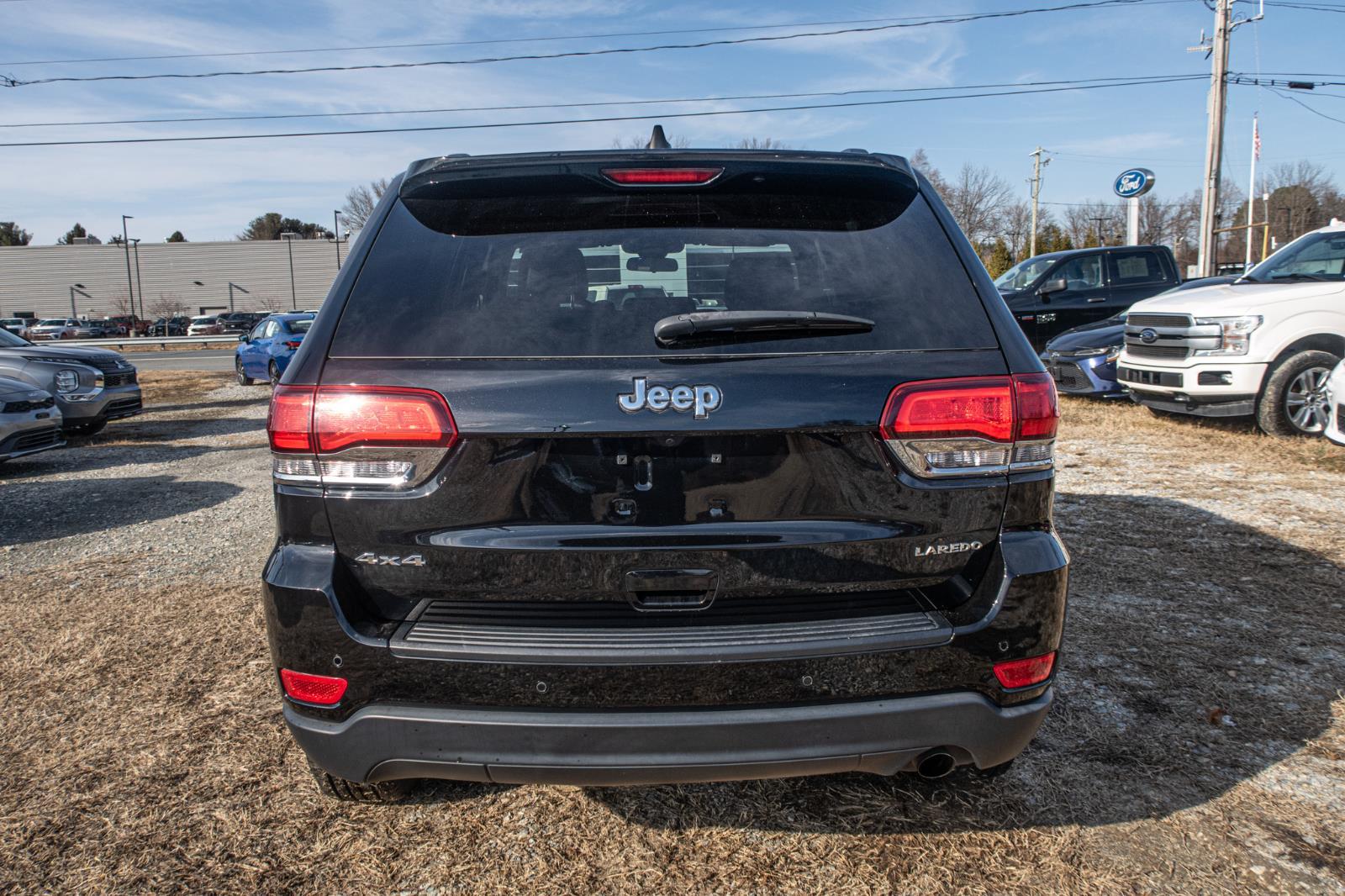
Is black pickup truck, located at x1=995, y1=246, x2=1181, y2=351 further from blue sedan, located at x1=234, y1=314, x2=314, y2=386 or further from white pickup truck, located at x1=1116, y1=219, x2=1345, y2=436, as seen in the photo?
blue sedan, located at x1=234, y1=314, x2=314, y2=386

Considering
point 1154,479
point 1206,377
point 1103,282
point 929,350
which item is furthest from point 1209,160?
point 929,350

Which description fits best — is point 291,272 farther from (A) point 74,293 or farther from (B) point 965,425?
(B) point 965,425

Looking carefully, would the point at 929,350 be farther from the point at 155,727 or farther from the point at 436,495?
the point at 155,727

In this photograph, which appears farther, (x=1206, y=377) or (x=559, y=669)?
(x=1206, y=377)

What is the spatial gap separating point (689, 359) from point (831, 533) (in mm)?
497

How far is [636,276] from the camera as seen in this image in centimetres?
212

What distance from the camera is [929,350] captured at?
1.98m

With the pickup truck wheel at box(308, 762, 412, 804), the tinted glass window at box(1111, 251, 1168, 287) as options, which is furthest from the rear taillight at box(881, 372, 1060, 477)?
the tinted glass window at box(1111, 251, 1168, 287)

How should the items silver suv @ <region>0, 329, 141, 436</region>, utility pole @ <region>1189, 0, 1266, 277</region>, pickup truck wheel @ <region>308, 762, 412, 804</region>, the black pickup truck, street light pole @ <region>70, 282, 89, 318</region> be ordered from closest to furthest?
pickup truck wheel @ <region>308, 762, 412, 804</region> < silver suv @ <region>0, 329, 141, 436</region> < the black pickup truck < utility pole @ <region>1189, 0, 1266, 277</region> < street light pole @ <region>70, 282, 89, 318</region>

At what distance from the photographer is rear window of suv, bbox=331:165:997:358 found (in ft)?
6.47

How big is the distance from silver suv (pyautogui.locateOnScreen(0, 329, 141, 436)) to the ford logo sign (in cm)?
2646

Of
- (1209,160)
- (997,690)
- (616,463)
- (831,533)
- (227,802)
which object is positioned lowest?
(227,802)

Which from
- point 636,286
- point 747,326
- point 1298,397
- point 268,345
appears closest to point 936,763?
point 747,326

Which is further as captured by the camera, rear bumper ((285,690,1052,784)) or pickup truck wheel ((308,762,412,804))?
pickup truck wheel ((308,762,412,804))
